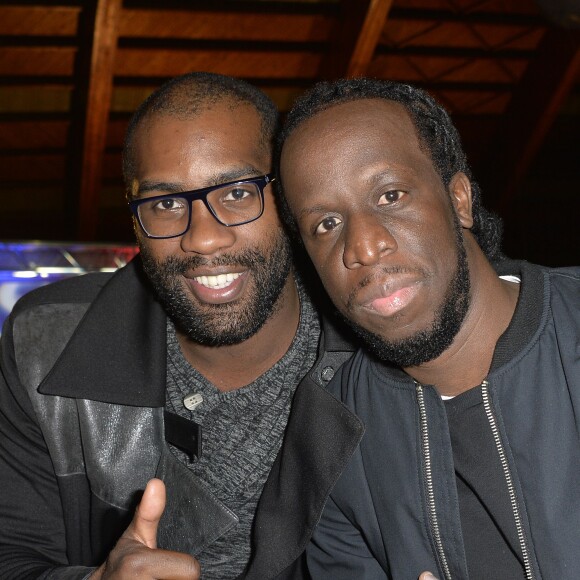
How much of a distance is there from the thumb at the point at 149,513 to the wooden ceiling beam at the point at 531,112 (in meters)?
7.87

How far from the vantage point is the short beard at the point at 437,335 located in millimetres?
1629

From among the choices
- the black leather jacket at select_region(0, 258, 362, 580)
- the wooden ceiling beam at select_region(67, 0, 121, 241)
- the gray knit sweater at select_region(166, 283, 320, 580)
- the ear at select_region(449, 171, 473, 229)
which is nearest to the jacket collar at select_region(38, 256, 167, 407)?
the black leather jacket at select_region(0, 258, 362, 580)

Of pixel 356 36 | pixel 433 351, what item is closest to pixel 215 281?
pixel 433 351

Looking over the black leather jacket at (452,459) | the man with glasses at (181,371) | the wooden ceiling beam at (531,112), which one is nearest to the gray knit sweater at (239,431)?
the man with glasses at (181,371)

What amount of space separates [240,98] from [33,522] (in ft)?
4.32

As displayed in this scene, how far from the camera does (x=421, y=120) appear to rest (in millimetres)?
1821

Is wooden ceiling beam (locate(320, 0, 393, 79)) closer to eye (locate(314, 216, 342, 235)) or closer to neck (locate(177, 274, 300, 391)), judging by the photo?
neck (locate(177, 274, 300, 391))

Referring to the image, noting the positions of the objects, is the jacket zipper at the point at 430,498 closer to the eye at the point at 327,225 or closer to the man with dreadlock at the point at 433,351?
the man with dreadlock at the point at 433,351

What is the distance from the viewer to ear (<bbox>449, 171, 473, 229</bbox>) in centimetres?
179

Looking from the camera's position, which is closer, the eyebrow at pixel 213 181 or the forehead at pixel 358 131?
the forehead at pixel 358 131

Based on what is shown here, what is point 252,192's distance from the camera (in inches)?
81.2

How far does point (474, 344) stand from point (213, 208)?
76 cm

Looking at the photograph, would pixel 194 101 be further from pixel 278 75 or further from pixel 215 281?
pixel 278 75

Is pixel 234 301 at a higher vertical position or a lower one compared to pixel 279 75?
lower
